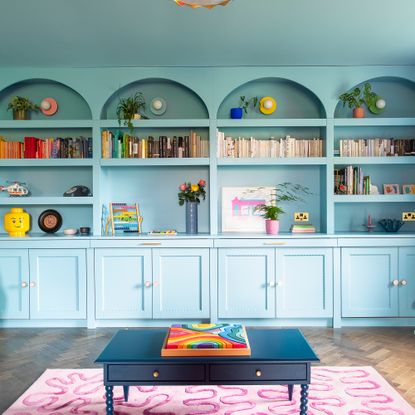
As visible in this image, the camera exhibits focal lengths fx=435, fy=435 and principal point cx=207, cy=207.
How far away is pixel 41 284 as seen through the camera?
4.33 metres

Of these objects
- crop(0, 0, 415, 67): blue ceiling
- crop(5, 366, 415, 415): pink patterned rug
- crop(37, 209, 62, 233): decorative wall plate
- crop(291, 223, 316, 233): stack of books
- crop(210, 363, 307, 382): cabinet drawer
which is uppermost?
crop(0, 0, 415, 67): blue ceiling

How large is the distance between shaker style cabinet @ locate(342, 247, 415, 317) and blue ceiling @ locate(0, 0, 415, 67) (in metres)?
1.94

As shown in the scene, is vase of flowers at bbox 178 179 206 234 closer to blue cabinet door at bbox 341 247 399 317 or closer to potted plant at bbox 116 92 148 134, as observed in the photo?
potted plant at bbox 116 92 148 134

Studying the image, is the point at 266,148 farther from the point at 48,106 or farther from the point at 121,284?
the point at 48,106

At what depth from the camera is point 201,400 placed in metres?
2.75

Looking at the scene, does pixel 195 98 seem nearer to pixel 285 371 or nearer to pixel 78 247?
pixel 78 247

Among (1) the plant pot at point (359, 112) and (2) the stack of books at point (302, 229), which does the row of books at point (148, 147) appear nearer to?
(2) the stack of books at point (302, 229)

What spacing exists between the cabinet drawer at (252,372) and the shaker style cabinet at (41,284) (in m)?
2.43

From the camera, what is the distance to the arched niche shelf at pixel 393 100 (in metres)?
4.80

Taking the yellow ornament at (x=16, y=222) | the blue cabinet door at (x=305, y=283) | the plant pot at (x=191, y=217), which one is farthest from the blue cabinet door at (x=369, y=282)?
the yellow ornament at (x=16, y=222)

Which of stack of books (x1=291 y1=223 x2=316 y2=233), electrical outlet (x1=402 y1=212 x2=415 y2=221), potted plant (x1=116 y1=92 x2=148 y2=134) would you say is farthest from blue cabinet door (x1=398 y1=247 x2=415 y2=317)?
potted plant (x1=116 y1=92 x2=148 y2=134)

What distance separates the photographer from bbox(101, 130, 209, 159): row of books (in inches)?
178

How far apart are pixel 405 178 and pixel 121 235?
3155mm

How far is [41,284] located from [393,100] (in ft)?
13.8
